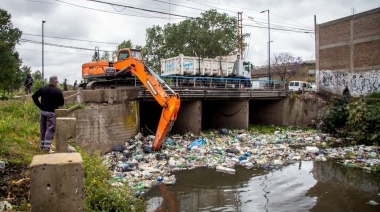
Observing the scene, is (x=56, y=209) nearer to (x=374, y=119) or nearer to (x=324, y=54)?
(x=374, y=119)

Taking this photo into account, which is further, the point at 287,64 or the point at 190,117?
the point at 287,64

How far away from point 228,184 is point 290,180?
69.9 inches

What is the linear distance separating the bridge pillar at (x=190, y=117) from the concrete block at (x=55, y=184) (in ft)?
43.5

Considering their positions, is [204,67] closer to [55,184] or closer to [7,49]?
[7,49]

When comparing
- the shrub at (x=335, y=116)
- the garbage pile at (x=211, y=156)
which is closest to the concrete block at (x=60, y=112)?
the garbage pile at (x=211, y=156)

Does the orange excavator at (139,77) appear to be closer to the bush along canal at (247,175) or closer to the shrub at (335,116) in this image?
the bush along canal at (247,175)

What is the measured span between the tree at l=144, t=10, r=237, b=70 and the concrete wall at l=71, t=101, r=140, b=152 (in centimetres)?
2043

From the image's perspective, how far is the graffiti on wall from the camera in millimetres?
22047

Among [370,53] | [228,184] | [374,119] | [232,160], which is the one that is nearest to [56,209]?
[228,184]

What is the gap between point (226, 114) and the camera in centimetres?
1880

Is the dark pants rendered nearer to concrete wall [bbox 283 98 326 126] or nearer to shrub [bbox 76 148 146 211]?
shrub [bbox 76 148 146 211]

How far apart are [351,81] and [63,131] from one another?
23645mm

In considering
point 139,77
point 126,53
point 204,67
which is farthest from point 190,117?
point 204,67

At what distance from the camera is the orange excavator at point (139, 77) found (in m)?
11.1
